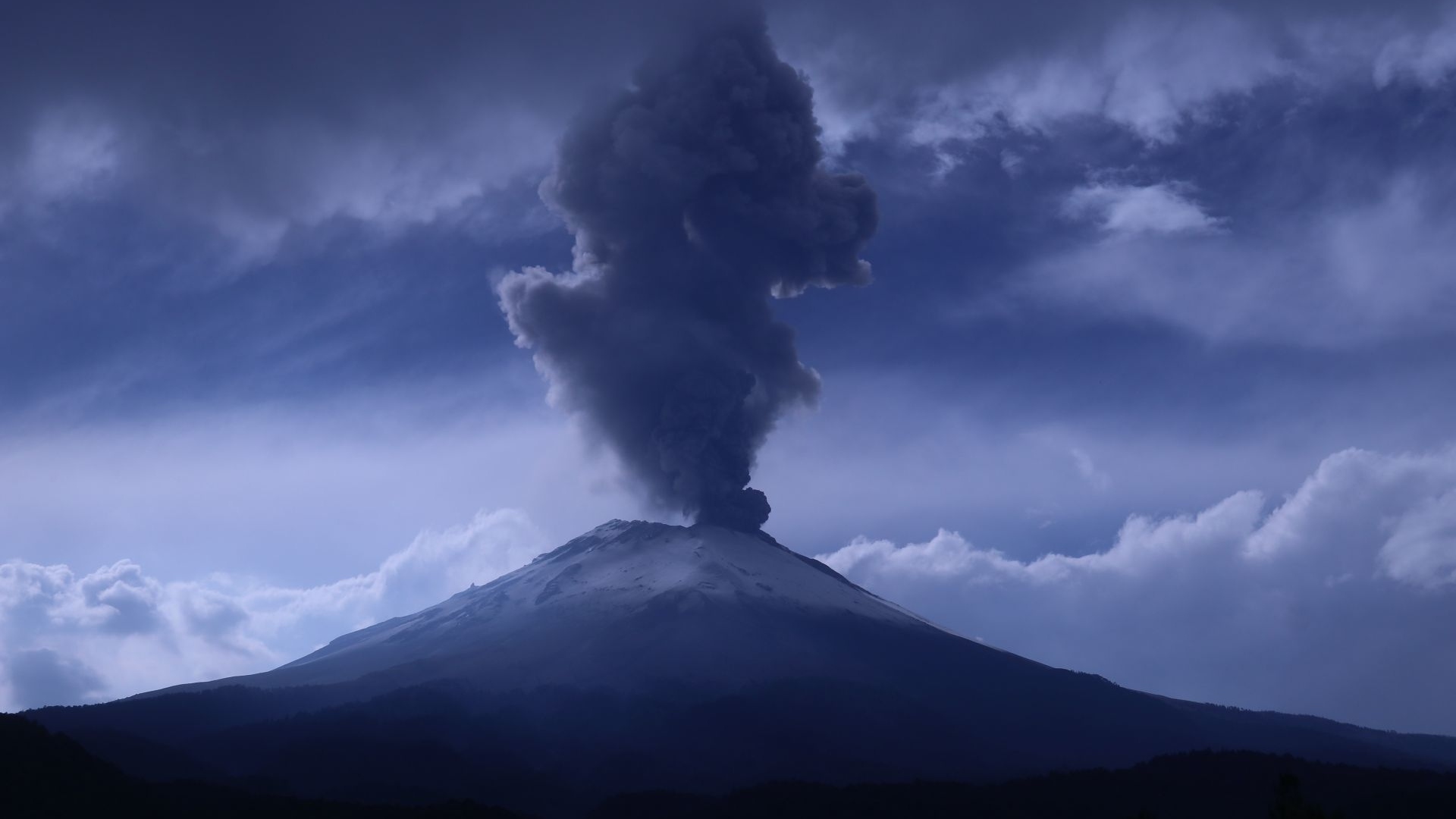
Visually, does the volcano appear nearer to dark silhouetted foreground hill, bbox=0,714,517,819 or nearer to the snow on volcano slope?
the snow on volcano slope

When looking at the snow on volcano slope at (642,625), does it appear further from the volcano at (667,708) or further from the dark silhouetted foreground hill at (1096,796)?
the dark silhouetted foreground hill at (1096,796)

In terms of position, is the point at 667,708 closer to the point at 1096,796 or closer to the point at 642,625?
the point at 642,625

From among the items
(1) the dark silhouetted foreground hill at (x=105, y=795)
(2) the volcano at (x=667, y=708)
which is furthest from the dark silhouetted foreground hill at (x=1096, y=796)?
(1) the dark silhouetted foreground hill at (x=105, y=795)

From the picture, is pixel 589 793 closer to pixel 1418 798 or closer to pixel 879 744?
pixel 879 744

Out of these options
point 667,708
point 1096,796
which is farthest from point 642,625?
point 1096,796

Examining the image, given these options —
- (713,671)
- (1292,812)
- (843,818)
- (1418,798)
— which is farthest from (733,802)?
(1292,812)

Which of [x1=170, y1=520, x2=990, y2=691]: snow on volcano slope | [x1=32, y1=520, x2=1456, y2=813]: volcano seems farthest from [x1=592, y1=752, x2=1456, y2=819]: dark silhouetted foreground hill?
[x1=170, y1=520, x2=990, y2=691]: snow on volcano slope
